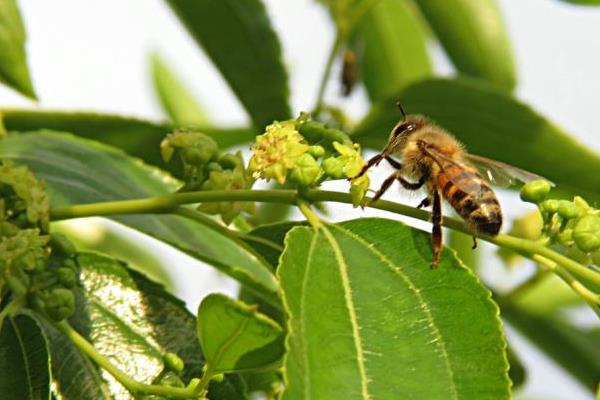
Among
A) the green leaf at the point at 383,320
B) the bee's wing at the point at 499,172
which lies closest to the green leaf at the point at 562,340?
the bee's wing at the point at 499,172

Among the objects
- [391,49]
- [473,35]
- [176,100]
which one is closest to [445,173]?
[473,35]

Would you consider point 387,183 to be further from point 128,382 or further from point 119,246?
point 119,246

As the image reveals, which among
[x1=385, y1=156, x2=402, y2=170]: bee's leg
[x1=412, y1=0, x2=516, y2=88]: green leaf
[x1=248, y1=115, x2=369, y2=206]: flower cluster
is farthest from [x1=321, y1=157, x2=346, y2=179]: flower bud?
[x1=412, y1=0, x2=516, y2=88]: green leaf

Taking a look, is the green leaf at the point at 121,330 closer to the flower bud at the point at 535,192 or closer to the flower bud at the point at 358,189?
the flower bud at the point at 358,189

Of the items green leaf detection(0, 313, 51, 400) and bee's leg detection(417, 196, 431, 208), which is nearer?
green leaf detection(0, 313, 51, 400)

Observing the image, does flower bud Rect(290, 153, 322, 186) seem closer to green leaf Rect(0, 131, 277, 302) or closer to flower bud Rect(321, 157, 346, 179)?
flower bud Rect(321, 157, 346, 179)

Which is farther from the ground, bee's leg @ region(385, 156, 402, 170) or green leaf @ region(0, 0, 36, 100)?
green leaf @ region(0, 0, 36, 100)
